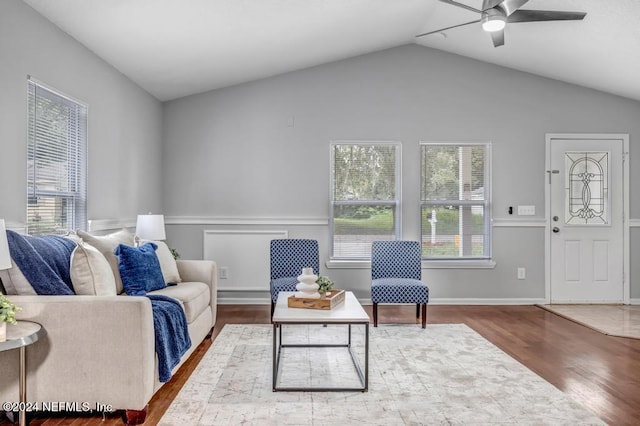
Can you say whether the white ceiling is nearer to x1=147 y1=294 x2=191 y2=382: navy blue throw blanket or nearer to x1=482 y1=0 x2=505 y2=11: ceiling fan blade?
x1=482 y1=0 x2=505 y2=11: ceiling fan blade

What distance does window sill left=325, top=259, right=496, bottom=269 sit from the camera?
583cm

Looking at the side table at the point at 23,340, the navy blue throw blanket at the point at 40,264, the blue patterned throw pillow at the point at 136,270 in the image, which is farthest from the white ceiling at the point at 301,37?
the side table at the point at 23,340

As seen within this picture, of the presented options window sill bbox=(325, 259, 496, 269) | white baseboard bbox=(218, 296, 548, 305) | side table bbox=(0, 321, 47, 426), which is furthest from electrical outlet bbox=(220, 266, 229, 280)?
side table bbox=(0, 321, 47, 426)

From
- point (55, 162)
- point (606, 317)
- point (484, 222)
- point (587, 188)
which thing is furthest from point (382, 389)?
point (587, 188)

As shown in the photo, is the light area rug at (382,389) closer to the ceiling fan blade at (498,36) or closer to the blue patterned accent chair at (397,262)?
the blue patterned accent chair at (397,262)

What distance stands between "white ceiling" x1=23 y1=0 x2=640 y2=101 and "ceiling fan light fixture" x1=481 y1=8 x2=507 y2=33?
89 centimetres

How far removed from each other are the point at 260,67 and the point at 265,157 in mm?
1026

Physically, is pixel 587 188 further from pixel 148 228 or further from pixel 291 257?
pixel 148 228

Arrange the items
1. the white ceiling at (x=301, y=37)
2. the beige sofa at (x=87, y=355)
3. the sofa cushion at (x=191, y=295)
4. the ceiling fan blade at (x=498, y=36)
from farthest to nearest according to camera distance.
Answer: the ceiling fan blade at (x=498, y=36) < the white ceiling at (x=301, y=37) < the sofa cushion at (x=191, y=295) < the beige sofa at (x=87, y=355)

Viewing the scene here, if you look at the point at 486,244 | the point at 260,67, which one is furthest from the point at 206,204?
the point at 486,244

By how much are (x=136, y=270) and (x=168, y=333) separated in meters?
0.76

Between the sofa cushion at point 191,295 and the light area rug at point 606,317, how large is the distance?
3.58 m

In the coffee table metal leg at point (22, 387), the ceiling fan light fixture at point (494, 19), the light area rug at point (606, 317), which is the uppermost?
the ceiling fan light fixture at point (494, 19)

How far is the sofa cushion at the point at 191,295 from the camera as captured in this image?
354cm
